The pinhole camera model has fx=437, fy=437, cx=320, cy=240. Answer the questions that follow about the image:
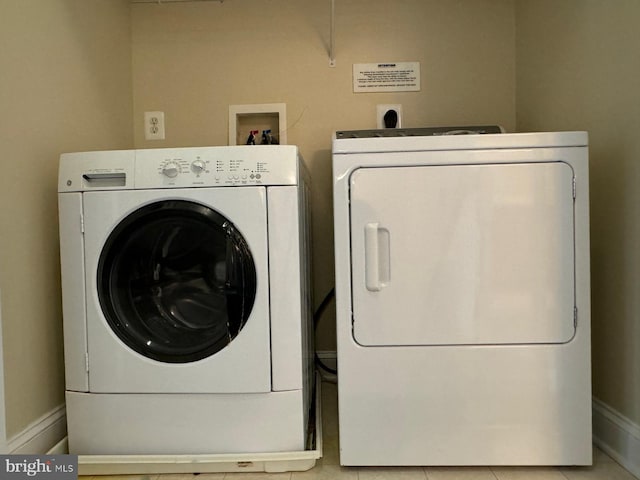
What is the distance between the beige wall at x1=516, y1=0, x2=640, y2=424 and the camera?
116cm

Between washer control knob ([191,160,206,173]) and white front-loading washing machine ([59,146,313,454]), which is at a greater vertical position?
washer control knob ([191,160,206,173])

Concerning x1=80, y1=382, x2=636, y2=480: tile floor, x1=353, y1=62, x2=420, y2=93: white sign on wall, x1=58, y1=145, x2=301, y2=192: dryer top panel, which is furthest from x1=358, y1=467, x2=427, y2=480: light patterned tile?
x1=353, y1=62, x2=420, y2=93: white sign on wall

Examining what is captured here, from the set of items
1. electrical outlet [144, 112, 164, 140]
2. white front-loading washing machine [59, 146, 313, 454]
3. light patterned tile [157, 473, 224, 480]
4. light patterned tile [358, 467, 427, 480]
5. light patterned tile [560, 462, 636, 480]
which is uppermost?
electrical outlet [144, 112, 164, 140]

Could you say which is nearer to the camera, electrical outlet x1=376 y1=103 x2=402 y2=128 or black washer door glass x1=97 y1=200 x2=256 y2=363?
black washer door glass x1=97 y1=200 x2=256 y2=363

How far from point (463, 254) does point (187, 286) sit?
761 mm

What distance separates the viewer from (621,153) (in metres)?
1.20

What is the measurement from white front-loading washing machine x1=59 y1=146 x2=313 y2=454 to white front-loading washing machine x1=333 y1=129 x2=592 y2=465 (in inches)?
6.3

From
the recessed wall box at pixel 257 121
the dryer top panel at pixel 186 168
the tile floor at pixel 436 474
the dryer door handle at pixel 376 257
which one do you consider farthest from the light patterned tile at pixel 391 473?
the recessed wall box at pixel 257 121

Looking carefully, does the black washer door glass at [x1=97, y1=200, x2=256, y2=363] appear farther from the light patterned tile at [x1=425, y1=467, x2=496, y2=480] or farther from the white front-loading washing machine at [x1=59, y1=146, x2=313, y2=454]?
the light patterned tile at [x1=425, y1=467, x2=496, y2=480]

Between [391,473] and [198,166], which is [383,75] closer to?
[198,166]

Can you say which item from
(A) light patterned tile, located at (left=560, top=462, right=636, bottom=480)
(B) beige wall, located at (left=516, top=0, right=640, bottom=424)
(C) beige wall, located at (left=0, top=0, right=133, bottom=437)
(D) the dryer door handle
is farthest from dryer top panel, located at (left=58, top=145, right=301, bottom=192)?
(A) light patterned tile, located at (left=560, top=462, right=636, bottom=480)

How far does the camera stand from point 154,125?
1.89m

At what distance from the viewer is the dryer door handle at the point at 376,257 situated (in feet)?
3.74

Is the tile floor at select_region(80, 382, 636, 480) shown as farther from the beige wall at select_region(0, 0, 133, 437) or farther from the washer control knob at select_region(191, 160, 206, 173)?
the washer control knob at select_region(191, 160, 206, 173)
